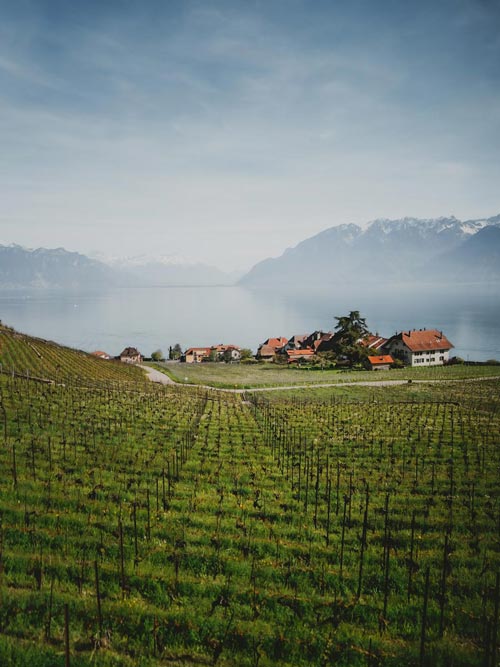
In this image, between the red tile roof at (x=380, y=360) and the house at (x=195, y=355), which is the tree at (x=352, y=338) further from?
the house at (x=195, y=355)

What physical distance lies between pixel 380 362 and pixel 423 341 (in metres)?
15.1

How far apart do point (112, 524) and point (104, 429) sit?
10.6 metres

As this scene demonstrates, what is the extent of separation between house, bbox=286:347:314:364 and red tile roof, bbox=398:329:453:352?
2414 centimetres

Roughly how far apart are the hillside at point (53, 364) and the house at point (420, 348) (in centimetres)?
6068

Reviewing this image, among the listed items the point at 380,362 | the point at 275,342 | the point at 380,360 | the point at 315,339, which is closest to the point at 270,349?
the point at 275,342

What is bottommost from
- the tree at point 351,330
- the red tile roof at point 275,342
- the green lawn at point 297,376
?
the green lawn at point 297,376

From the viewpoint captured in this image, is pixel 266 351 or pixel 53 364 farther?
pixel 266 351

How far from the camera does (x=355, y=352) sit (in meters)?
85.3

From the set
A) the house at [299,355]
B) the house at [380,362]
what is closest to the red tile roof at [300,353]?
the house at [299,355]

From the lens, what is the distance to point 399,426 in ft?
84.7

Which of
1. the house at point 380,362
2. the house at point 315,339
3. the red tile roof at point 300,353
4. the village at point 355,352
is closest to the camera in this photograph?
the house at point 380,362

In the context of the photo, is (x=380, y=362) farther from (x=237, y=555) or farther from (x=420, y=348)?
(x=237, y=555)

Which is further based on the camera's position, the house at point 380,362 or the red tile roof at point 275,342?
the red tile roof at point 275,342

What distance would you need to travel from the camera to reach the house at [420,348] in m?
92.6
